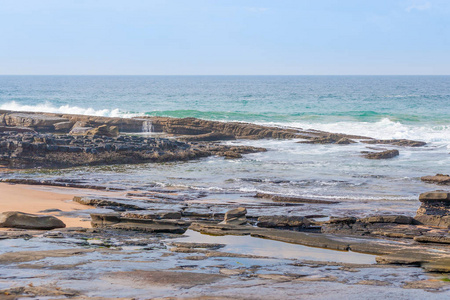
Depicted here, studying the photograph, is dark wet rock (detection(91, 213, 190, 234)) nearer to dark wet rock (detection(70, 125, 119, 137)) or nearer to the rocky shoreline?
the rocky shoreline

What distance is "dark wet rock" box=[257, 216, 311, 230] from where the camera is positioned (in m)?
11.3

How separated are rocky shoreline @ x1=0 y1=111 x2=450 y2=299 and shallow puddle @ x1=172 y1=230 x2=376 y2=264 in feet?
0.11

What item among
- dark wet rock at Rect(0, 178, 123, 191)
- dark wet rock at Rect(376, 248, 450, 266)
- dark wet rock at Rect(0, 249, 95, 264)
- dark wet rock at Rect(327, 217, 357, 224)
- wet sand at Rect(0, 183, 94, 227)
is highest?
dark wet rock at Rect(376, 248, 450, 266)

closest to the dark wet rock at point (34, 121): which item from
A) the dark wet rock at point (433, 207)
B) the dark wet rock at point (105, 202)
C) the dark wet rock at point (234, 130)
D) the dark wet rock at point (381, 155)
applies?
the dark wet rock at point (234, 130)

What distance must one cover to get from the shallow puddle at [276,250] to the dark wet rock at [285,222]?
1.42m

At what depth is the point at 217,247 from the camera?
29.6 feet

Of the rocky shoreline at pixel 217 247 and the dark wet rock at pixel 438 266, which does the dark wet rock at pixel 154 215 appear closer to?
the rocky shoreline at pixel 217 247

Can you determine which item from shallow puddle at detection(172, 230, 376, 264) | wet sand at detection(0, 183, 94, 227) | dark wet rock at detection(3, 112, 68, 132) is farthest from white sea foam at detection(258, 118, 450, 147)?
shallow puddle at detection(172, 230, 376, 264)

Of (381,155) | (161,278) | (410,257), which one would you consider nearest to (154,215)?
(161,278)

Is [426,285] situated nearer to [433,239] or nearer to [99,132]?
[433,239]

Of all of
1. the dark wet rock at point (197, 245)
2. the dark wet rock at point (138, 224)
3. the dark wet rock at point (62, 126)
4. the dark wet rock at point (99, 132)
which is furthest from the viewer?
the dark wet rock at point (62, 126)

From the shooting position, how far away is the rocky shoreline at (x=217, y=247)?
21.0ft

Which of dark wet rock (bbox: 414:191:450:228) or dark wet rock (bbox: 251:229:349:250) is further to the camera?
dark wet rock (bbox: 414:191:450:228)

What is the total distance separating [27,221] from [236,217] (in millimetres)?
4218
